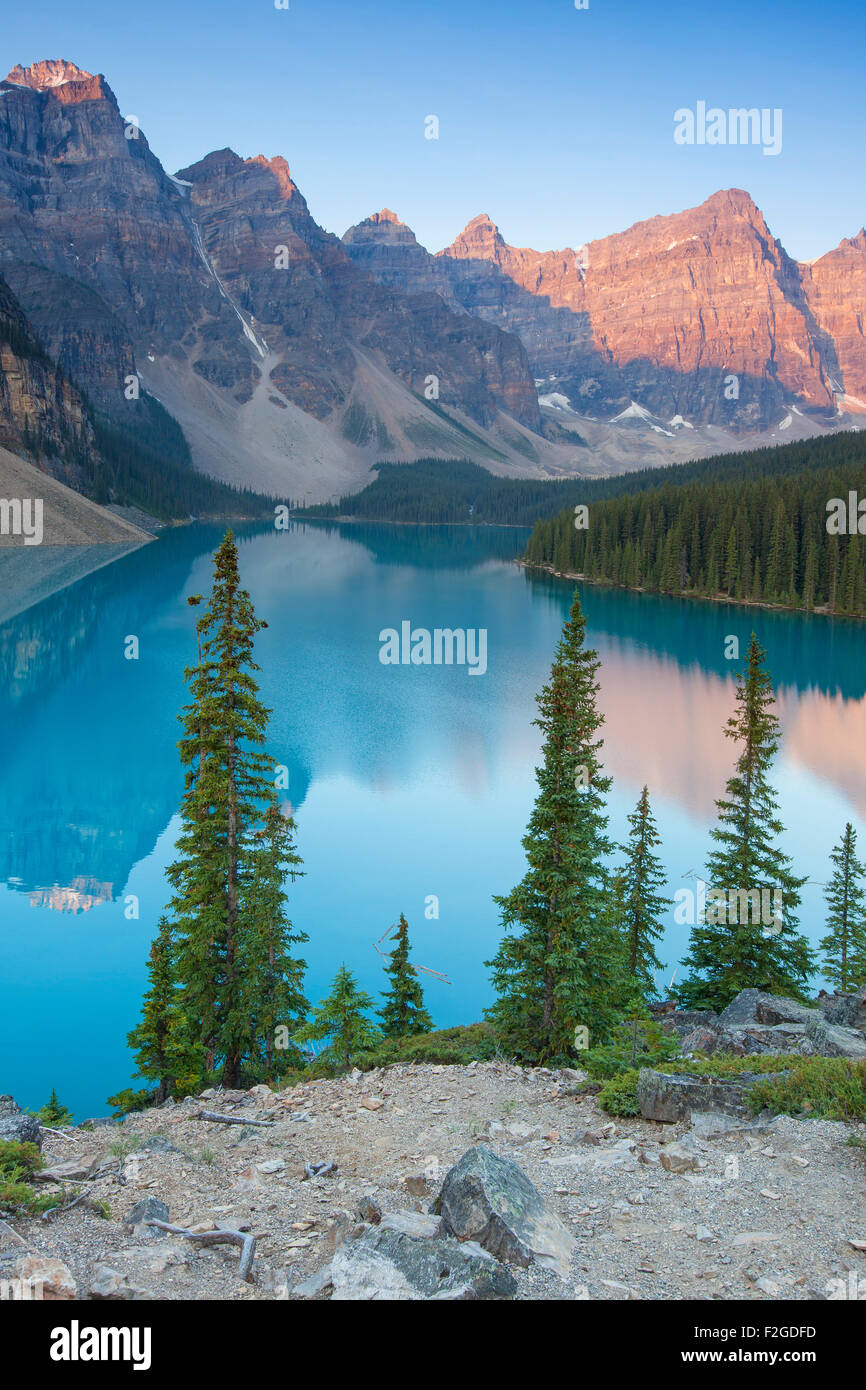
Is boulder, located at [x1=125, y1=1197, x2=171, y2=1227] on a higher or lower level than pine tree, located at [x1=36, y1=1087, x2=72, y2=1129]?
higher

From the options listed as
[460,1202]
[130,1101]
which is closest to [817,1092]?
[460,1202]

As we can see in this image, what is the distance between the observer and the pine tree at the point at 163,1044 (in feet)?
58.2

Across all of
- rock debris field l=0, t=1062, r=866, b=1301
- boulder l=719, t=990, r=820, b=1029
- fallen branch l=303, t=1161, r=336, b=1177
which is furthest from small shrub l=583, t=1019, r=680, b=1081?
fallen branch l=303, t=1161, r=336, b=1177

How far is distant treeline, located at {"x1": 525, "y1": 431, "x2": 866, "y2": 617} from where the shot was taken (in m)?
101

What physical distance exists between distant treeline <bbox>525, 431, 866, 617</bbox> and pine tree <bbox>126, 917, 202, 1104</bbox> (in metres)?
94.1

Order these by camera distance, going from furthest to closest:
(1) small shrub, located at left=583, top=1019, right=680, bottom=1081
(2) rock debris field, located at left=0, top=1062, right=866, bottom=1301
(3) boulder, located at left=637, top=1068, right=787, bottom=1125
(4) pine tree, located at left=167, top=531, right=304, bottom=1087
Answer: (4) pine tree, located at left=167, top=531, right=304, bottom=1087 < (1) small shrub, located at left=583, top=1019, right=680, bottom=1081 < (3) boulder, located at left=637, top=1068, right=787, bottom=1125 < (2) rock debris field, located at left=0, top=1062, right=866, bottom=1301

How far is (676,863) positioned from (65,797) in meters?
25.5

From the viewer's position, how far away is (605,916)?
17.0 m

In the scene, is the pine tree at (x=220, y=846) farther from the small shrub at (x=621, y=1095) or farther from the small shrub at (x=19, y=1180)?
the small shrub at (x=621, y=1095)

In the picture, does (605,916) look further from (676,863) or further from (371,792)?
(371,792)

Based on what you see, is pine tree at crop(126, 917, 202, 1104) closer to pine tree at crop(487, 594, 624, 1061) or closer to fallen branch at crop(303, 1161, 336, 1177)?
pine tree at crop(487, 594, 624, 1061)

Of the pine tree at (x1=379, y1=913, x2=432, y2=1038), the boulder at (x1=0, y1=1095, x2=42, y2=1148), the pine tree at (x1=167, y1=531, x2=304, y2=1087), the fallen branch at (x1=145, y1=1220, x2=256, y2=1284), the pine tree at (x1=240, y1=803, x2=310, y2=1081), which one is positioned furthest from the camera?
the pine tree at (x1=379, y1=913, x2=432, y2=1038)

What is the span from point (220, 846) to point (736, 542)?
3925 inches

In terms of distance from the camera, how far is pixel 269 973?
18.5 m
